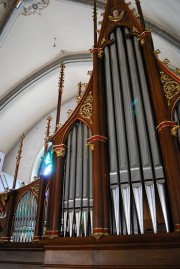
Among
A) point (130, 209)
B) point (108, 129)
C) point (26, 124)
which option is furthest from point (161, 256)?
point (26, 124)

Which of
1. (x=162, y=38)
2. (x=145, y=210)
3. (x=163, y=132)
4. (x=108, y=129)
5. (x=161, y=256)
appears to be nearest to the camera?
(x=161, y=256)

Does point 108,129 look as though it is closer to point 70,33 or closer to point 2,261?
point 2,261

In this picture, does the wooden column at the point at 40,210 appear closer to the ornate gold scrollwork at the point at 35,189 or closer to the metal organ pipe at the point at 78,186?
the ornate gold scrollwork at the point at 35,189

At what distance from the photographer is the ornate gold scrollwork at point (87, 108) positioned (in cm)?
304

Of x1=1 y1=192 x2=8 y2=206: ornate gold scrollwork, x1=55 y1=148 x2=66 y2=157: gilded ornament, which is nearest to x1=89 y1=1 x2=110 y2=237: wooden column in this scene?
x1=55 y1=148 x2=66 y2=157: gilded ornament

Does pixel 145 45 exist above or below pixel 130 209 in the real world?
above

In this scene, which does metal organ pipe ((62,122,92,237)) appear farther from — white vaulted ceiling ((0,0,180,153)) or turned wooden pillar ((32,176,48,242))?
white vaulted ceiling ((0,0,180,153))

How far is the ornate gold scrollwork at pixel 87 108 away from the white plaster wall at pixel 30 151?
18.5 ft

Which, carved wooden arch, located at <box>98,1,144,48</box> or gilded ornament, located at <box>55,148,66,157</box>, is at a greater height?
carved wooden arch, located at <box>98,1,144,48</box>

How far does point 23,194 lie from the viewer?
4184 mm

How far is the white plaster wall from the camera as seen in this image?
8.81 metres

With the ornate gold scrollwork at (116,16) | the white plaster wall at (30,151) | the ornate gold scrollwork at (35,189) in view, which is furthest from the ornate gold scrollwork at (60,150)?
the white plaster wall at (30,151)

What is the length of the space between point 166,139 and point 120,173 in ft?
1.92

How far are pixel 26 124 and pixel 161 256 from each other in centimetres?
841
